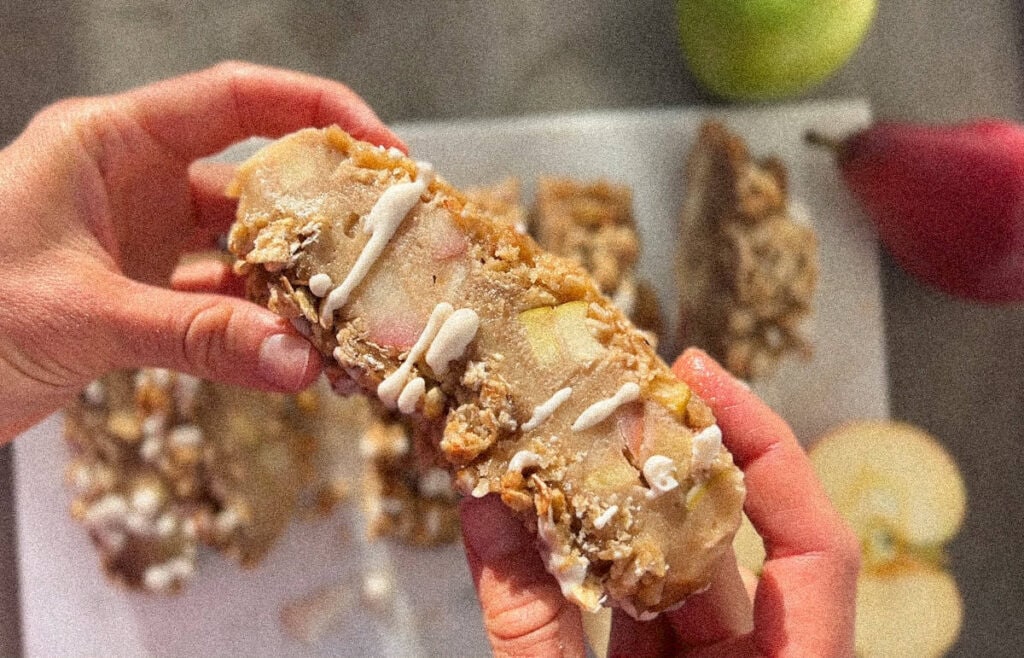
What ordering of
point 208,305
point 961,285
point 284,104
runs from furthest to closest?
point 961,285 → point 284,104 → point 208,305

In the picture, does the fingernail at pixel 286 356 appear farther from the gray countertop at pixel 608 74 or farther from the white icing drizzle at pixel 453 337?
the gray countertop at pixel 608 74

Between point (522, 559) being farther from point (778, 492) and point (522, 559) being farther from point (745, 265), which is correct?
point (745, 265)

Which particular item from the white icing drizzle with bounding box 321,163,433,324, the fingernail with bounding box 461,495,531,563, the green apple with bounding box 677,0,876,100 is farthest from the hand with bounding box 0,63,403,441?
the green apple with bounding box 677,0,876,100

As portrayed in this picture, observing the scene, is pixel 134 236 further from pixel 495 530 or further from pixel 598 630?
pixel 598 630

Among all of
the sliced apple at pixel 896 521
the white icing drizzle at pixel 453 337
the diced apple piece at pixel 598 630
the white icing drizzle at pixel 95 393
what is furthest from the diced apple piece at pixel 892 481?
the white icing drizzle at pixel 95 393

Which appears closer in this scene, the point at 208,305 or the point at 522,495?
the point at 522,495

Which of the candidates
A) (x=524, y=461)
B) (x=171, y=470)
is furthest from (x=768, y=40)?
(x=171, y=470)

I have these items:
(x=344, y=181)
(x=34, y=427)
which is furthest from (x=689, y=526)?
(x=34, y=427)

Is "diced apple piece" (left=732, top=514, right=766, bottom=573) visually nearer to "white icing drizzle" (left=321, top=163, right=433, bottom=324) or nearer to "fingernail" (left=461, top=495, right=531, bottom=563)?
"fingernail" (left=461, top=495, right=531, bottom=563)
